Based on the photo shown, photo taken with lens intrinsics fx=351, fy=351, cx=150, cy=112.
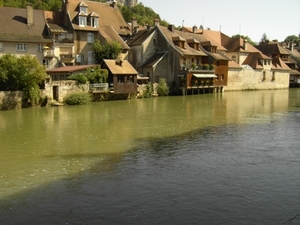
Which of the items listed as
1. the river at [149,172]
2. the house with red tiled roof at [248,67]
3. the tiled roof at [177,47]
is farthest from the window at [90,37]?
the river at [149,172]

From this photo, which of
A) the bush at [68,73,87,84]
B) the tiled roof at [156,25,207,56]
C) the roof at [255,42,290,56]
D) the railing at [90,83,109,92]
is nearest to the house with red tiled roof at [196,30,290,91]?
the roof at [255,42,290,56]

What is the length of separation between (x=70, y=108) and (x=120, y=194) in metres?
24.5

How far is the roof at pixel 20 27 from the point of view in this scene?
43800mm

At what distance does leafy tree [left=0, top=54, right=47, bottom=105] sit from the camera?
34.4m

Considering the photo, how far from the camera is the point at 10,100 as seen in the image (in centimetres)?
3422

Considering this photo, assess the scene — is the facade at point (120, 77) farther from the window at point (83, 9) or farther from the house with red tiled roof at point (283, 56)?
the house with red tiled roof at point (283, 56)

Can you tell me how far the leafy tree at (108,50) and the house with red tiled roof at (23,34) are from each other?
624 centimetres

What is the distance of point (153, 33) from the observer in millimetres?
52688

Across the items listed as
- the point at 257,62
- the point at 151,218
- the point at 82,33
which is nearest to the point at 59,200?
the point at 151,218

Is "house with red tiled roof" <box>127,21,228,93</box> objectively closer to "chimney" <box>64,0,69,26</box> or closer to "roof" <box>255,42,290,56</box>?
"chimney" <box>64,0,69,26</box>

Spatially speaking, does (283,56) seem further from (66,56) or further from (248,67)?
(66,56)

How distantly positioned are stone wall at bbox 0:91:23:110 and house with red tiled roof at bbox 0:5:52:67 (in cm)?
1122

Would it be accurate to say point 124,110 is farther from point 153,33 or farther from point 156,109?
point 153,33

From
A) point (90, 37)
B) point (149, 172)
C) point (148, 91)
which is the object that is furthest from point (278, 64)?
point (149, 172)
